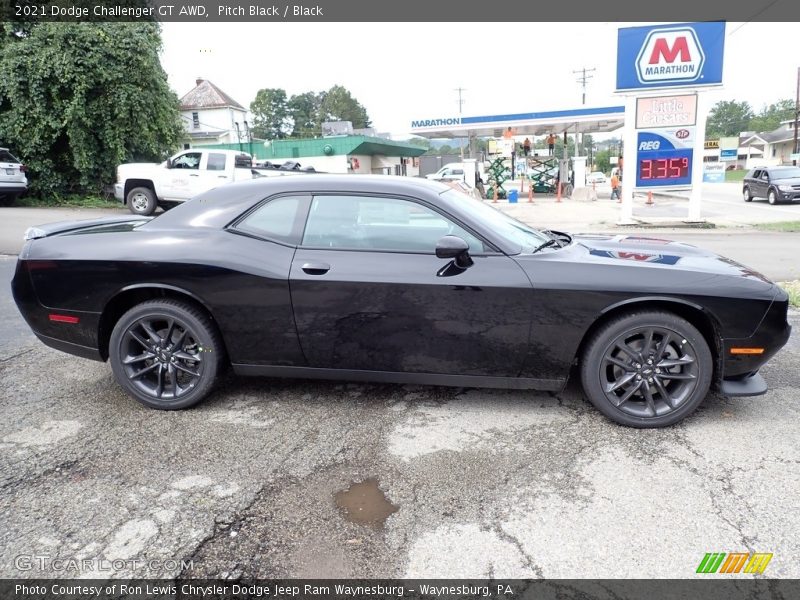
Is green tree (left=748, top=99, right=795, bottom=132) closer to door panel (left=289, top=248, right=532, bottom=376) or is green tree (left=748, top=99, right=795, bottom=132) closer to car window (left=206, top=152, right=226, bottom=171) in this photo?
car window (left=206, top=152, right=226, bottom=171)

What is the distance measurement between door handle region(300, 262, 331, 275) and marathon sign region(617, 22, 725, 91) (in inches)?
565

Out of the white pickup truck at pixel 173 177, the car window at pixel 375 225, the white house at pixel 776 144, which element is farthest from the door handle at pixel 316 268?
the white house at pixel 776 144

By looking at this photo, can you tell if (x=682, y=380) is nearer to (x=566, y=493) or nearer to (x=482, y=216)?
(x=566, y=493)

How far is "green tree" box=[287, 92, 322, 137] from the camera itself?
115438mm

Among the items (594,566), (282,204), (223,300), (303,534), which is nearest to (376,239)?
(282,204)

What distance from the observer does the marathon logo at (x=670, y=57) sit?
14.8 metres

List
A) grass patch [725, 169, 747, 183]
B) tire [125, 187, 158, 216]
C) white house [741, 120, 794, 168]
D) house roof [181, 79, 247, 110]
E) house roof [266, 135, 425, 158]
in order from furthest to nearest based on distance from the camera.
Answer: white house [741, 120, 794, 168]
house roof [181, 79, 247, 110]
grass patch [725, 169, 747, 183]
house roof [266, 135, 425, 158]
tire [125, 187, 158, 216]

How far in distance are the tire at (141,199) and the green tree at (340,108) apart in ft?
330

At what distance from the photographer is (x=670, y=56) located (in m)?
15.0

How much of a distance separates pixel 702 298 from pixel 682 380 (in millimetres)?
504

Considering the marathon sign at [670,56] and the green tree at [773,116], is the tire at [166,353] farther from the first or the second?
the green tree at [773,116]

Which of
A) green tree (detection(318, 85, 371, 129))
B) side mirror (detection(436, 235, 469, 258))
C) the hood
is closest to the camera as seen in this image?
side mirror (detection(436, 235, 469, 258))

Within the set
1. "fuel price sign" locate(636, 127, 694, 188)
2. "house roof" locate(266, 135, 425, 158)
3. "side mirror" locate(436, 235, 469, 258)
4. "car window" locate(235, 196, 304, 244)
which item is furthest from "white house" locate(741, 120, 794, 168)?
"car window" locate(235, 196, 304, 244)
